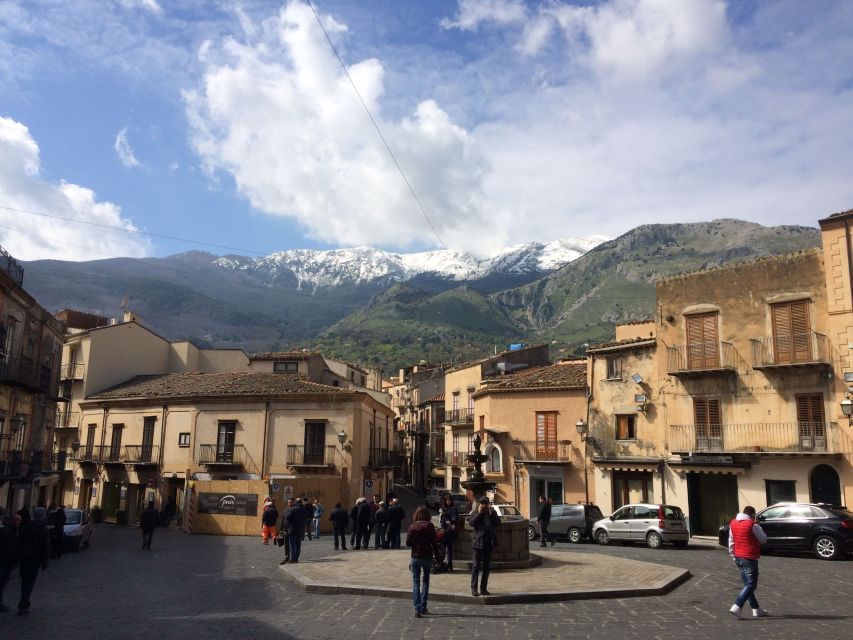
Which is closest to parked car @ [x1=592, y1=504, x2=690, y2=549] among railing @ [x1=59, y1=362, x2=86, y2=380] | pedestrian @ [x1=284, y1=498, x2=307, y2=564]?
pedestrian @ [x1=284, y1=498, x2=307, y2=564]

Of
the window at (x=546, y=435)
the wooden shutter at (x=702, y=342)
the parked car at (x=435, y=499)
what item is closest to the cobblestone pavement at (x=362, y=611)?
the wooden shutter at (x=702, y=342)

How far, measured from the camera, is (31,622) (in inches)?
454

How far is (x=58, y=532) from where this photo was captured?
2188 cm

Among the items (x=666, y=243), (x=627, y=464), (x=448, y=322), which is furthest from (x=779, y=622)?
(x=666, y=243)

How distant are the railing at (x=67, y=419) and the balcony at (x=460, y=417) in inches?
937

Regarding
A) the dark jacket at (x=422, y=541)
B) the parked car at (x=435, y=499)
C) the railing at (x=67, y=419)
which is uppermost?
the railing at (x=67, y=419)

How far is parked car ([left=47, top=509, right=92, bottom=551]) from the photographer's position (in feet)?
76.1

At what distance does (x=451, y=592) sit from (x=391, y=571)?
10.8 ft

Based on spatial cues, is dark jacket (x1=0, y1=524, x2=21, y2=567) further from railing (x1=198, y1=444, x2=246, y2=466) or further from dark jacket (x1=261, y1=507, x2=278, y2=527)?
railing (x1=198, y1=444, x2=246, y2=466)

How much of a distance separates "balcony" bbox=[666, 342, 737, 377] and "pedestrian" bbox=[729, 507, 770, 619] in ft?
63.8

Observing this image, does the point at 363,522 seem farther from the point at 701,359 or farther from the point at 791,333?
the point at 791,333

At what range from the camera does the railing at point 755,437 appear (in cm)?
2678

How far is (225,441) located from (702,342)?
23.0 metres

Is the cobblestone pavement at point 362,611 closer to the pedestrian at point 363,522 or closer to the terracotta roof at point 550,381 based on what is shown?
the pedestrian at point 363,522
